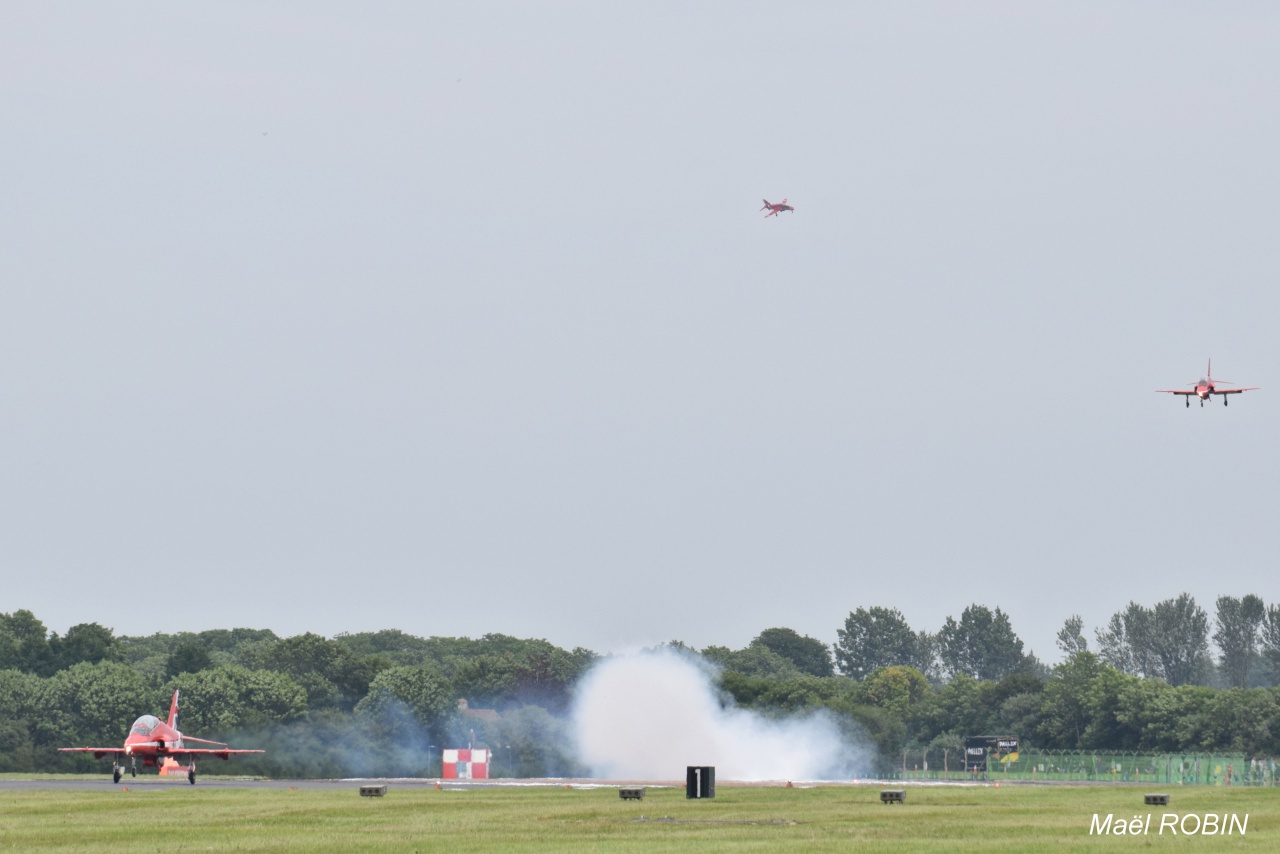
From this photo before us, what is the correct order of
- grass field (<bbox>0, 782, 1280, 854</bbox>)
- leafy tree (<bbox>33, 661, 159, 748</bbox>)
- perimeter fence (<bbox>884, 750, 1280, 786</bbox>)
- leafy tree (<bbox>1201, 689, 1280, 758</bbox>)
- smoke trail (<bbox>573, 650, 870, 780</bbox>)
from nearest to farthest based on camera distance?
grass field (<bbox>0, 782, 1280, 854</bbox>) < perimeter fence (<bbox>884, 750, 1280, 786</bbox>) < smoke trail (<bbox>573, 650, 870, 780</bbox>) < leafy tree (<bbox>1201, 689, 1280, 758</bbox>) < leafy tree (<bbox>33, 661, 159, 748</bbox>)

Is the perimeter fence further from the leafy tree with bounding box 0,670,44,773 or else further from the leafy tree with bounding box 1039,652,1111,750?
the leafy tree with bounding box 0,670,44,773

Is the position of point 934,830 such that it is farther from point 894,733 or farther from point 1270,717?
point 894,733

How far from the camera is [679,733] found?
484 ft

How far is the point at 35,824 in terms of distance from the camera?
65750mm

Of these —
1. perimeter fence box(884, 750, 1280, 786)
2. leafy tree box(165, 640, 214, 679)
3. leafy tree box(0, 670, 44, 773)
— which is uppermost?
leafy tree box(165, 640, 214, 679)

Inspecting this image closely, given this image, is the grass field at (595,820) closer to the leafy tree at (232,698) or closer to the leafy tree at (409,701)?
the leafy tree at (232,698)

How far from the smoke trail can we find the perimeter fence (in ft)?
29.4

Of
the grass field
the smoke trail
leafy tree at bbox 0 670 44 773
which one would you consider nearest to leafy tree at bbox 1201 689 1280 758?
the smoke trail

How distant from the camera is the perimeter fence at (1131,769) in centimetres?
12656

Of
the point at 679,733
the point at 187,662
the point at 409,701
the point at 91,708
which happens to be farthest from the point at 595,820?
the point at 187,662

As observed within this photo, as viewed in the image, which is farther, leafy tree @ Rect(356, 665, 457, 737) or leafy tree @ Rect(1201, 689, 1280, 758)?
leafy tree @ Rect(356, 665, 457, 737)

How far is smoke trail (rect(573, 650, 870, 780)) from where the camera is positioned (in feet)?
479

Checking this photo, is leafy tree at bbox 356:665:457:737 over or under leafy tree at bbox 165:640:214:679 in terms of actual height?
under

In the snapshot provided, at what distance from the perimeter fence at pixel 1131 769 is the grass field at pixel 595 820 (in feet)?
102
